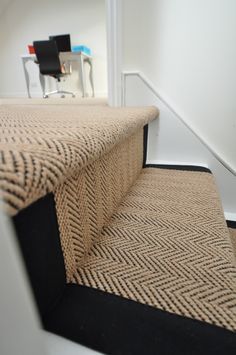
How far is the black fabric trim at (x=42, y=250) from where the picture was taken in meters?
0.27

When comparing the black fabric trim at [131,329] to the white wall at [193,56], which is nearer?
the black fabric trim at [131,329]

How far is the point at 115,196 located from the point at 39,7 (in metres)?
5.22

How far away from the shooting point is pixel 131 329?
11.7 inches

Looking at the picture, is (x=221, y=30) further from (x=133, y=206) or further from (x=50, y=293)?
(x=50, y=293)

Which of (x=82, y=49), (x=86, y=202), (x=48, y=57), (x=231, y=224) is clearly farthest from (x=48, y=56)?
(x=86, y=202)

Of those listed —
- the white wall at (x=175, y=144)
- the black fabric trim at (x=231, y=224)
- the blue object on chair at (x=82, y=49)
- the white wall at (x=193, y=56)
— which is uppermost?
the blue object on chair at (x=82, y=49)

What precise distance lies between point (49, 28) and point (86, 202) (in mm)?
5118

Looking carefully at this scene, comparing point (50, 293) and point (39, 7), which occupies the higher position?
point (39, 7)

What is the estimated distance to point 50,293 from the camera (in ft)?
1.07

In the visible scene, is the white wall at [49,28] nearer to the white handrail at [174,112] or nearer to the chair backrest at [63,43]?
the chair backrest at [63,43]

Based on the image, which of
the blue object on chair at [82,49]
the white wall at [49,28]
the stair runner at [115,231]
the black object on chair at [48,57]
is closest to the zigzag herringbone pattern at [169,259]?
the stair runner at [115,231]

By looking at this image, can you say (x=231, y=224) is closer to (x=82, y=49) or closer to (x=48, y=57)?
(x=48, y=57)

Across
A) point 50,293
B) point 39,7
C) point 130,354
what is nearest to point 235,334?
point 130,354

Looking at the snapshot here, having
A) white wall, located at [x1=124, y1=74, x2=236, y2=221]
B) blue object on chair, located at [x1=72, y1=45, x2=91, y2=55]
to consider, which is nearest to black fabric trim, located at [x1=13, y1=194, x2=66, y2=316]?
white wall, located at [x1=124, y1=74, x2=236, y2=221]
